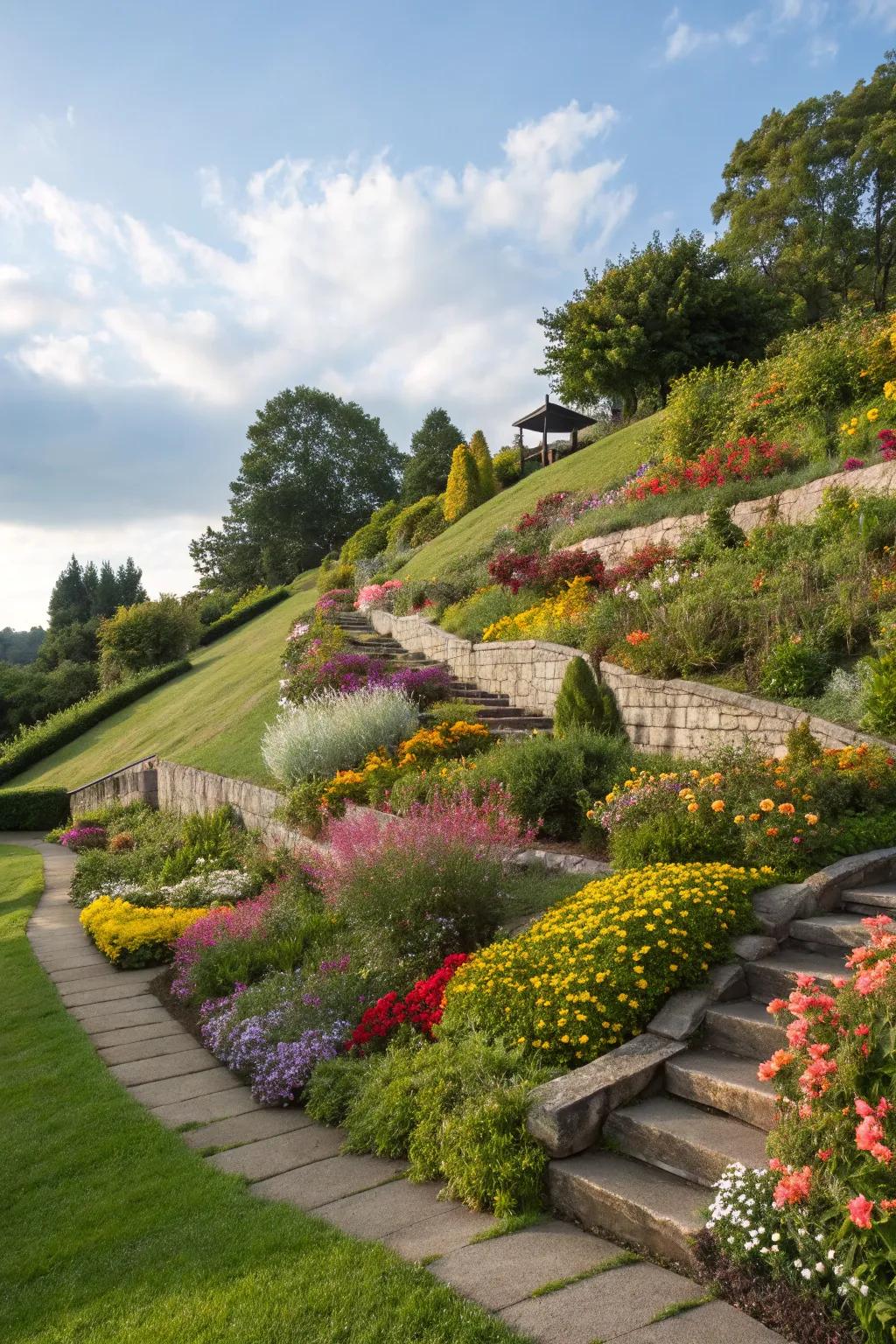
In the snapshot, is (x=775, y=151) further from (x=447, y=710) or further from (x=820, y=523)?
(x=447, y=710)

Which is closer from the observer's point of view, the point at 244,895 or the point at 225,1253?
the point at 225,1253

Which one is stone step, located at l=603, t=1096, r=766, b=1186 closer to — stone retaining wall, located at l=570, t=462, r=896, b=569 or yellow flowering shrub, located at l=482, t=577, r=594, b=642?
stone retaining wall, located at l=570, t=462, r=896, b=569

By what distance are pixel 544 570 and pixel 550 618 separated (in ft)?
5.00

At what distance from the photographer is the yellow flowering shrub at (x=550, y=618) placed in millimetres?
11023

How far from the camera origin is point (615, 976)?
3551 mm

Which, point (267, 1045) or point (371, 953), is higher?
point (371, 953)

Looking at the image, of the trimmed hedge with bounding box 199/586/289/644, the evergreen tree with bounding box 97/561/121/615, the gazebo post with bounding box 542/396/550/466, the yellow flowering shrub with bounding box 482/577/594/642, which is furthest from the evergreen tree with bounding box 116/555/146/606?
the yellow flowering shrub with bounding box 482/577/594/642

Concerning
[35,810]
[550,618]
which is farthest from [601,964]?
[35,810]

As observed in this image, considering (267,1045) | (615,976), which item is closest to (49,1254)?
(267,1045)

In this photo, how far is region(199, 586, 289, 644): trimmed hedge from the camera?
99.9 feet

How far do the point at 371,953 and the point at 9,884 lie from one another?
330 inches

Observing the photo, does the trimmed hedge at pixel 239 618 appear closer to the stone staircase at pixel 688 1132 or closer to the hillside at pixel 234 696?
the hillside at pixel 234 696

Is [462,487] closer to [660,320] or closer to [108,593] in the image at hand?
[660,320]

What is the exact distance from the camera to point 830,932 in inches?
158
